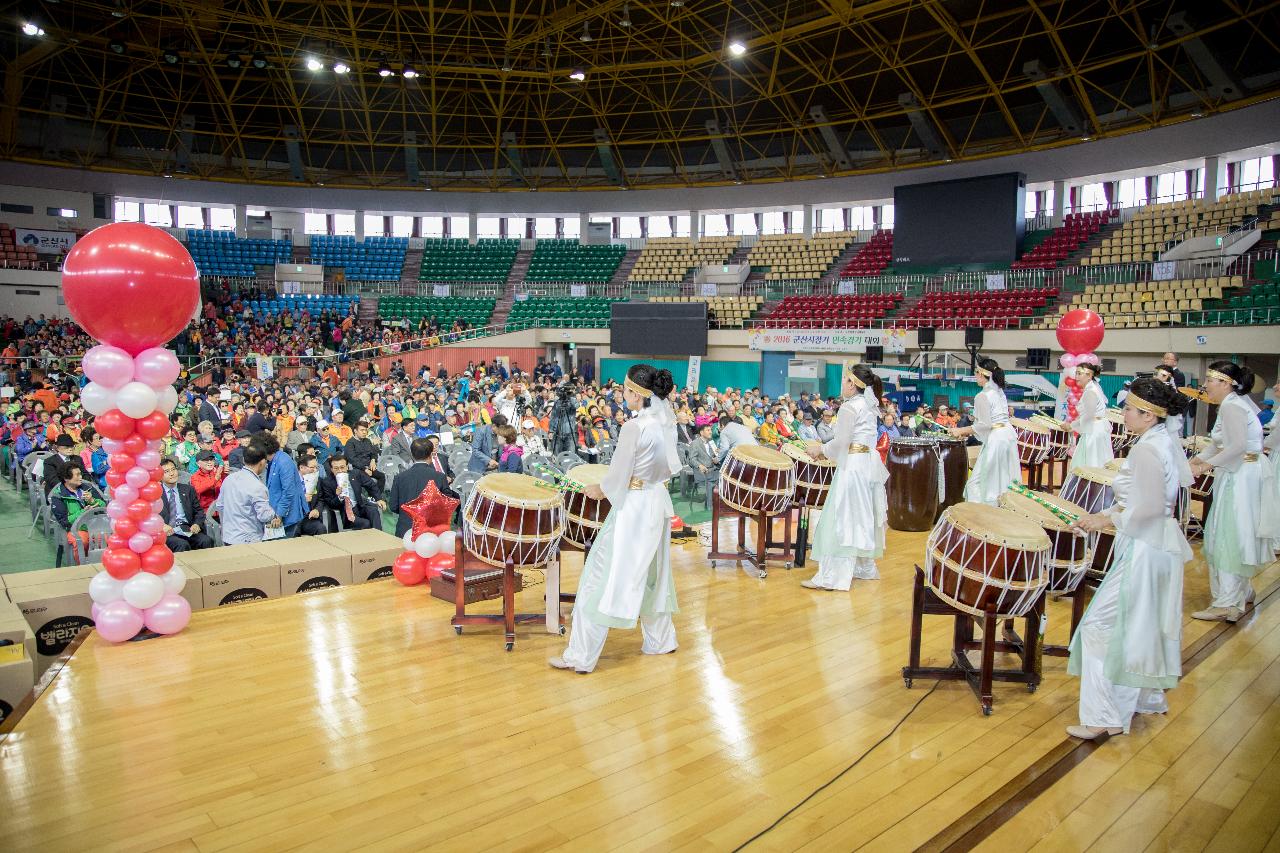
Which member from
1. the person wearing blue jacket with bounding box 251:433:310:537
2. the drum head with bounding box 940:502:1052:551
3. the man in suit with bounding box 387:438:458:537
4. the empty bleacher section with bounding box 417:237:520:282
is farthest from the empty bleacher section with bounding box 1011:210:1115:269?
the person wearing blue jacket with bounding box 251:433:310:537

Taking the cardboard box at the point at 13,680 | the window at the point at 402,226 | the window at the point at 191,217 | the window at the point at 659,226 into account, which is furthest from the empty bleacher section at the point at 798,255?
the cardboard box at the point at 13,680

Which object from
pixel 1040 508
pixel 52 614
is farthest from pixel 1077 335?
pixel 52 614

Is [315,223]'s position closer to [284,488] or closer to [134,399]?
[284,488]

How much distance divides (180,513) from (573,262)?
27109mm

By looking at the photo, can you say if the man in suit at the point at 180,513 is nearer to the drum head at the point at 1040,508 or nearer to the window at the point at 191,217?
the drum head at the point at 1040,508

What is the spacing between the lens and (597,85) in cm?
2797

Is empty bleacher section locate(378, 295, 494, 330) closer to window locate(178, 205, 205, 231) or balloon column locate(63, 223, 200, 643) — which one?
window locate(178, 205, 205, 231)

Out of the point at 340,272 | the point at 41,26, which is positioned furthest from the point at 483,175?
the point at 41,26

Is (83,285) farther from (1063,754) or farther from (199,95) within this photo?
(199,95)

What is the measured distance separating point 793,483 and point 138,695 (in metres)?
5.09

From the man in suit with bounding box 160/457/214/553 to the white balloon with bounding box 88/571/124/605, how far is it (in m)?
1.73

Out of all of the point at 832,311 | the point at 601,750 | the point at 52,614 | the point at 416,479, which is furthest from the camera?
the point at 832,311

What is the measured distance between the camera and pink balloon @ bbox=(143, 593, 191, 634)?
555cm

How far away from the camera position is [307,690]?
484 cm
